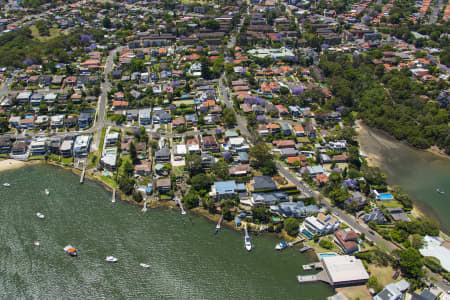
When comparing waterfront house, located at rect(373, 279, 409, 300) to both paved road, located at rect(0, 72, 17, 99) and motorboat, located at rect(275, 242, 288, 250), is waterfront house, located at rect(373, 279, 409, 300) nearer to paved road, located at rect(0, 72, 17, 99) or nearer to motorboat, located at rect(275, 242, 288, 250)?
motorboat, located at rect(275, 242, 288, 250)

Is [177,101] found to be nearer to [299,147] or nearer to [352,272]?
[299,147]

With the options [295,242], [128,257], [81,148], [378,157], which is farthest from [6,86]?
[378,157]

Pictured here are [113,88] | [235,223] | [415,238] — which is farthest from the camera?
[113,88]

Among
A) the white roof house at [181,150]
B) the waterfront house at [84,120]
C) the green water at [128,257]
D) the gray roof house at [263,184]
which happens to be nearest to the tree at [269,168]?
the gray roof house at [263,184]

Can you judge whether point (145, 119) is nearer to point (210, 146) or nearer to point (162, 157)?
point (162, 157)

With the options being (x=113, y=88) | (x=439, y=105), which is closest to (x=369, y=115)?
(x=439, y=105)

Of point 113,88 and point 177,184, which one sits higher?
point 113,88

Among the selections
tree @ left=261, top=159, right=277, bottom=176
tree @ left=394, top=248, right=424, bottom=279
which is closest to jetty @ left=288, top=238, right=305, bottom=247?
tree @ left=394, top=248, right=424, bottom=279

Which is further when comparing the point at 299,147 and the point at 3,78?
the point at 3,78
